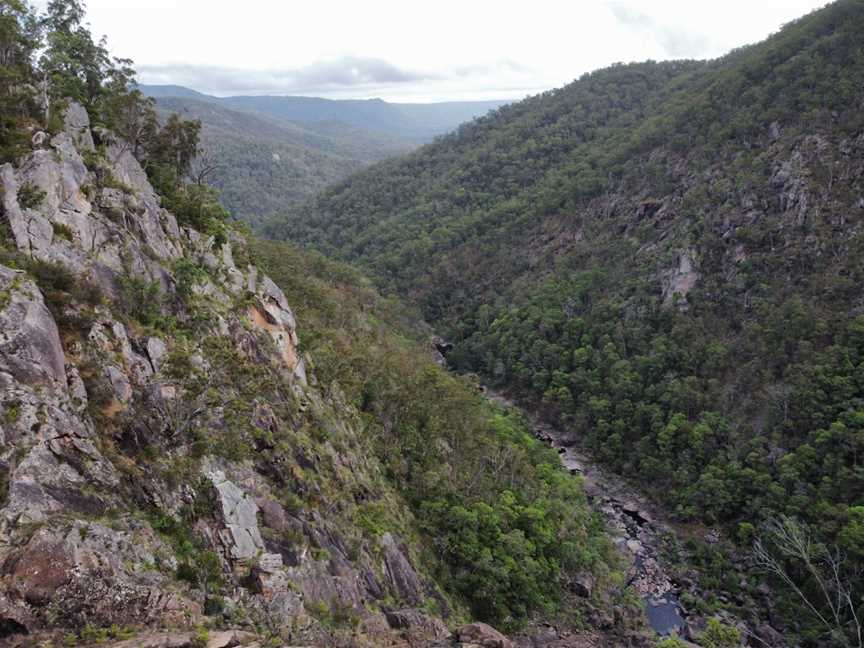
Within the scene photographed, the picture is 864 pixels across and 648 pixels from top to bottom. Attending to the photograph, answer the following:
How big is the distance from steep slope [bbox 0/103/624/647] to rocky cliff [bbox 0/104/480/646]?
0.07m

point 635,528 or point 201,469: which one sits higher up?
point 201,469

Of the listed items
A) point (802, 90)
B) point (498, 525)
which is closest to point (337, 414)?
point (498, 525)

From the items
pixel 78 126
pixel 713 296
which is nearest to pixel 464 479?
pixel 78 126

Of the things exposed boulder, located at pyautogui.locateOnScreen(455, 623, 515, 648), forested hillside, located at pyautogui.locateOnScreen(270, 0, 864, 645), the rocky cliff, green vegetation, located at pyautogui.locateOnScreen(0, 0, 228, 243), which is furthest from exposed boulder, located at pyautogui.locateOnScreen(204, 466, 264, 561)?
forested hillside, located at pyautogui.locateOnScreen(270, 0, 864, 645)

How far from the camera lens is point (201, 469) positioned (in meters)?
20.5

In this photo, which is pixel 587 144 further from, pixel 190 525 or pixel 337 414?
pixel 190 525

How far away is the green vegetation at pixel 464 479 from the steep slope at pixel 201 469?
0.72 ft

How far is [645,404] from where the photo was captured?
65.6 meters

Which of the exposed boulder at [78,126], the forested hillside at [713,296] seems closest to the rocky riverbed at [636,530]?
the forested hillside at [713,296]

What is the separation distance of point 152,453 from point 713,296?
68.4 meters

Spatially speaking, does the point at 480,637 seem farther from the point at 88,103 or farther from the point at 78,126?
the point at 88,103

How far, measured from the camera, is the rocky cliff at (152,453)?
14102 millimetres

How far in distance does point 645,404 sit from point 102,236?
58029 mm

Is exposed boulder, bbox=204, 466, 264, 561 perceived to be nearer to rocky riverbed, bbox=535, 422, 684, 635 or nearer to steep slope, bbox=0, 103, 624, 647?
steep slope, bbox=0, 103, 624, 647
